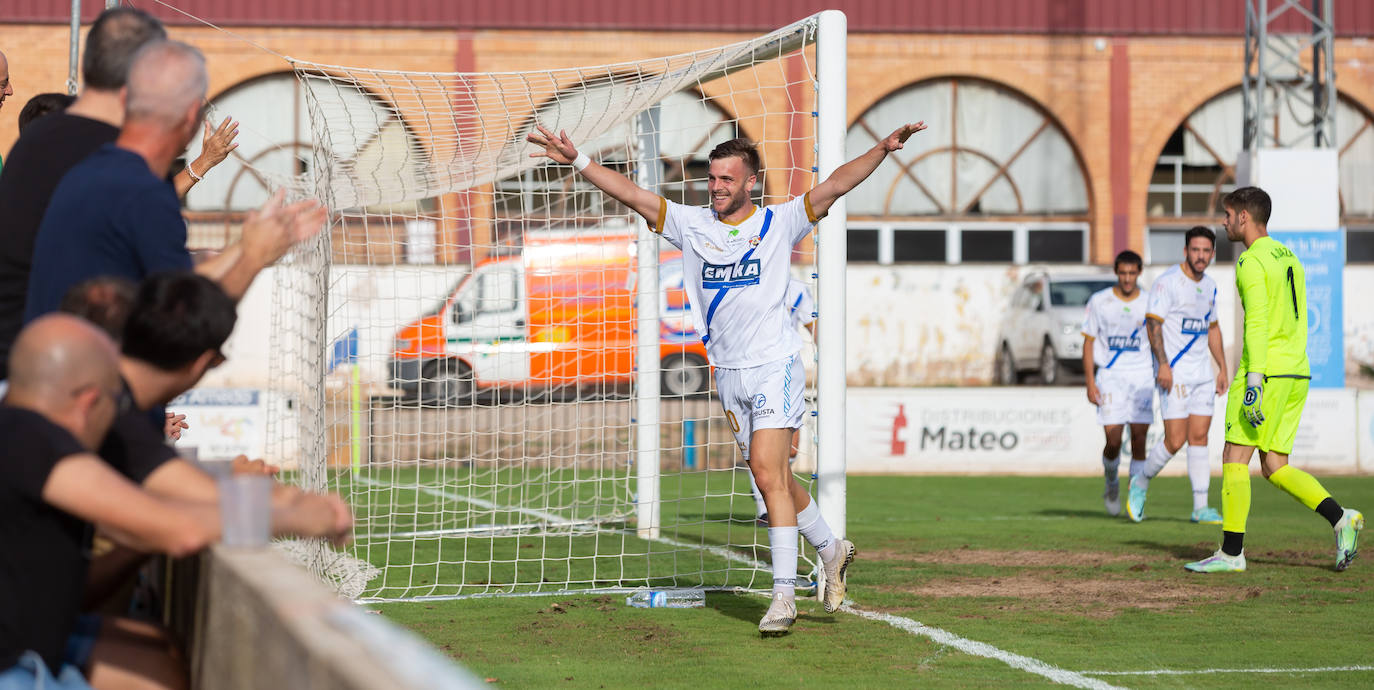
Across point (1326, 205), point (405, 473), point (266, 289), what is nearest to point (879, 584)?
point (405, 473)

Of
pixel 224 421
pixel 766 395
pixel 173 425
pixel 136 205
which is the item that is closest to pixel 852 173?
pixel 766 395

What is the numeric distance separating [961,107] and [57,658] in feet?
92.4

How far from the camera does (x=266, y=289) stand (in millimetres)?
27797

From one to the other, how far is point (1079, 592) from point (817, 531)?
174 centimetres

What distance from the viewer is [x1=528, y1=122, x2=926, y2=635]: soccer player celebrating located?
6.66 m

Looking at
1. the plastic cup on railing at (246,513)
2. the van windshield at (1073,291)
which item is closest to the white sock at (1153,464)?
the plastic cup on railing at (246,513)

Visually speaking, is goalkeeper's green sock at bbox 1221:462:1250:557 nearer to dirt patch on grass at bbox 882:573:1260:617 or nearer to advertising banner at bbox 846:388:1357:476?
dirt patch on grass at bbox 882:573:1260:617

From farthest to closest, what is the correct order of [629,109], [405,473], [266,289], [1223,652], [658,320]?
1. [266,289]
2. [405,473]
3. [658,320]
4. [629,109]
5. [1223,652]

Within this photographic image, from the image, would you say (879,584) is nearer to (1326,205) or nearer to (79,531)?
(79,531)

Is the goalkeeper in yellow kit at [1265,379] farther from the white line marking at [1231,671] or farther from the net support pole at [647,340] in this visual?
the net support pole at [647,340]

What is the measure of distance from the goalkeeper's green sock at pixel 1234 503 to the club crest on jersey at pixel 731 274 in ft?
11.0

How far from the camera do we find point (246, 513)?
2980mm

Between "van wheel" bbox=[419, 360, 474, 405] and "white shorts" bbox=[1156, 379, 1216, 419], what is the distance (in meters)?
5.76

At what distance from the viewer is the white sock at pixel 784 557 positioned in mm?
6527
